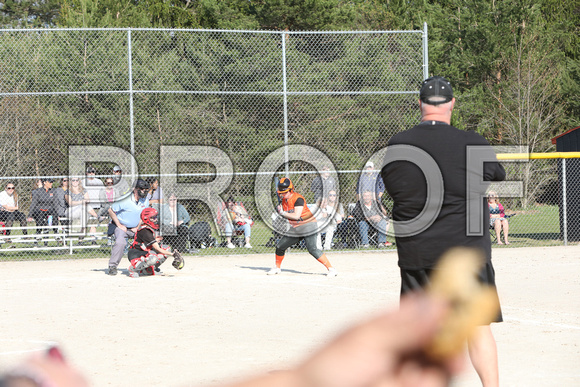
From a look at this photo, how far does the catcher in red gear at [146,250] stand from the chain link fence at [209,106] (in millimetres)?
3479

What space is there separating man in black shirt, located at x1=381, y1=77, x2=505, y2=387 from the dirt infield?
1013mm

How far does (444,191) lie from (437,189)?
1.7 inches

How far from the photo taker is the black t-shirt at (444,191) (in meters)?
3.71

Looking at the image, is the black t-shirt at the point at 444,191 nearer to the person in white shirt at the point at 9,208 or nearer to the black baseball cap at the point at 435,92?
the black baseball cap at the point at 435,92

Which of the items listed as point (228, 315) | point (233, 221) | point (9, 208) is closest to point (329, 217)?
point (233, 221)

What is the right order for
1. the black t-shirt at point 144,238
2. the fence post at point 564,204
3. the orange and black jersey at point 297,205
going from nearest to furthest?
the orange and black jersey at point 297,205, the black t-shirt at point 144,238, the fence post at point 564,204

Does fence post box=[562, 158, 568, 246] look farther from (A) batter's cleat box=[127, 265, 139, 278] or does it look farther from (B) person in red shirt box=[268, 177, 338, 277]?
(A) batter's cleat box=[127, 265, 139, 278]

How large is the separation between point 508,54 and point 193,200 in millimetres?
24891

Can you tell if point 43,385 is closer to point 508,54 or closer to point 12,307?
point 12,307

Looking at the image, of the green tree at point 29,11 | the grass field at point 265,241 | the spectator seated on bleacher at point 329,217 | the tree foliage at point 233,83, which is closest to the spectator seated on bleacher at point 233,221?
the grass field at point 265,241

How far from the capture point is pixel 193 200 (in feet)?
60.5

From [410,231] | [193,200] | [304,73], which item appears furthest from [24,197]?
[410,231]

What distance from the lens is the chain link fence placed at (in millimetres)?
17031

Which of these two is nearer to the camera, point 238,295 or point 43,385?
point 43,385
